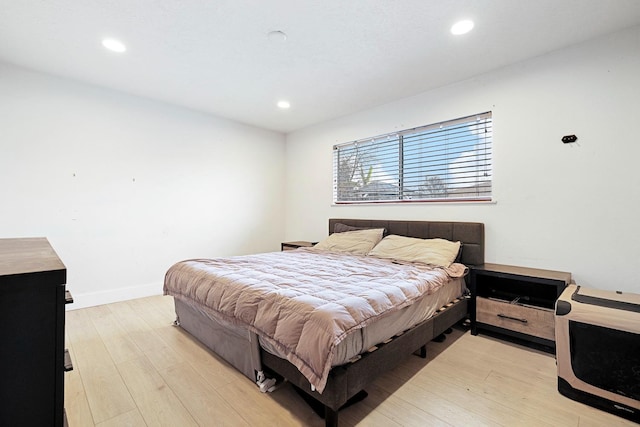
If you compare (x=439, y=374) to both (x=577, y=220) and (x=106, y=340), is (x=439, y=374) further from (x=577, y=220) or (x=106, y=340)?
(x=106, y=340)

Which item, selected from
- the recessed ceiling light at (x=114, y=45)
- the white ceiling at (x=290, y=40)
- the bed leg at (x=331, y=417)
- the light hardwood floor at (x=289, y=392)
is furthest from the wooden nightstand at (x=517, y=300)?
the recessed ceiling light at (x=114, y=45)

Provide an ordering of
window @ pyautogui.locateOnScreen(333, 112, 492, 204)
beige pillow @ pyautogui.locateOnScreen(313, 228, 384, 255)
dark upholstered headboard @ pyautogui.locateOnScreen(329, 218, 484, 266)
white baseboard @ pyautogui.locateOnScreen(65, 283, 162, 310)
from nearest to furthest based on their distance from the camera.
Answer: dark upholstered headboard @ pyautogui.locateOnScreen(329, 218, 484, 266)
window @ pyautogui.locateOnScreen(333, 112, 492, 204)
white baseboard @ pyautogui.locateOnScreen(65, 283, 162, 310)
beige pillow @ pyautogui.locateOnScreen(313, 228, 384, 255)

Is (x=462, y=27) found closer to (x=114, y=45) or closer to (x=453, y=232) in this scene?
(x=453, y=232)

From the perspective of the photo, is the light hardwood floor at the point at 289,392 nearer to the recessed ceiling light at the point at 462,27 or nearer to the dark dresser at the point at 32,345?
the dark dresser at the point at 32,345

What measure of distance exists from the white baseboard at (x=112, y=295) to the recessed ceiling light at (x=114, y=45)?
255cm

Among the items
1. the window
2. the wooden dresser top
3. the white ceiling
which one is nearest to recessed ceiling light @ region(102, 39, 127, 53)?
the white ceiling

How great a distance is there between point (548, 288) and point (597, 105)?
5.19 feet

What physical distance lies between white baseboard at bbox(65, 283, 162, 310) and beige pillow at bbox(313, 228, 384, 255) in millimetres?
2253

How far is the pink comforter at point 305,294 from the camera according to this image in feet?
4.70

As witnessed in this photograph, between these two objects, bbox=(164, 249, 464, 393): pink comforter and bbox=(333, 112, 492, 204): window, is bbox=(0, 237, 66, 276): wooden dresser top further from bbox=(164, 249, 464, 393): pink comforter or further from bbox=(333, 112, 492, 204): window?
bbox=(333, 112, 492, 204): window

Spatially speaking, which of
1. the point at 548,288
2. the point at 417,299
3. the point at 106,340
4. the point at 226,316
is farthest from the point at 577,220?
the point at 106,340

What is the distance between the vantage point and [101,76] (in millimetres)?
3152

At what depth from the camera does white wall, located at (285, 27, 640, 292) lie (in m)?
2.28

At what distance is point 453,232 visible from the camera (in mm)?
3115
